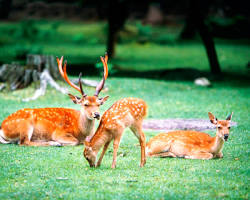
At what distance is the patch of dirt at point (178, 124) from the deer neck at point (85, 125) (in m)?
1.79

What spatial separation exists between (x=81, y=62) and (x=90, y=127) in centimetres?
1255

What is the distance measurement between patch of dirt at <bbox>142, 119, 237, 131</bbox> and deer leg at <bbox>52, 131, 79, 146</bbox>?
Result: 1.91 meters

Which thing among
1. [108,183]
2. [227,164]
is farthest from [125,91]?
[108,183]

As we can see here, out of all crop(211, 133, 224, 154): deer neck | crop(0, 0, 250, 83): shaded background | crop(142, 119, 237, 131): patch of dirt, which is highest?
crop(211, 133, 224, 154): deer neck

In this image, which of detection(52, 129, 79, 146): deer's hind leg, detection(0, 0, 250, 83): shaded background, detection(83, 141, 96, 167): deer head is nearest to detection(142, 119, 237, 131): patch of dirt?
detection(52, 129, 79, 146): deer's hind leg

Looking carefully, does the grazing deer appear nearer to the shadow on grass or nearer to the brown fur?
the brown fur

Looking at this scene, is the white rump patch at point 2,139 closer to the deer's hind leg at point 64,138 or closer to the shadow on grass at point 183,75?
the deer's hind leg at point 64,138

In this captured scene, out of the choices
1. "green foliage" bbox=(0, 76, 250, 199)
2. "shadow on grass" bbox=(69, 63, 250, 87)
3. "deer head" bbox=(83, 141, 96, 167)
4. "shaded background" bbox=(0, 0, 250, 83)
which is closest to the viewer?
"green foliage" bbox=(0, 76, 250, 199)

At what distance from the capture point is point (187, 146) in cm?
771

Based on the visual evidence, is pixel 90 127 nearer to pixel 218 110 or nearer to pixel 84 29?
pixel 218 110

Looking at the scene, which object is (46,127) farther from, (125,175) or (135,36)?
(135,36)

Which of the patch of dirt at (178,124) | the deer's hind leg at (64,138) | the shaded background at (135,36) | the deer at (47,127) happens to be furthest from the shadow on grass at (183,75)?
the deer's hind leg at (64,138)

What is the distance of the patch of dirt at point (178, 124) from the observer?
9.96 metres

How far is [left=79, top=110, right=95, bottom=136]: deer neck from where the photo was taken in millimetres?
8484
